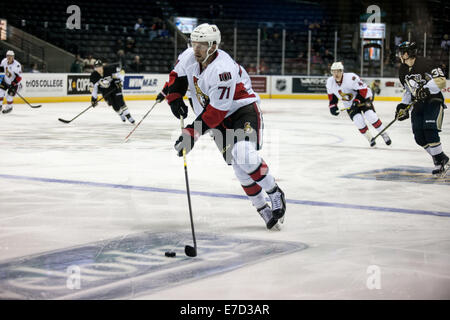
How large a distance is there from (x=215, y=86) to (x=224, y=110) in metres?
0.15

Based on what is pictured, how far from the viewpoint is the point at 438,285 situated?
3.29 meters

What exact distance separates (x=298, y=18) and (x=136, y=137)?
1973 centimetres

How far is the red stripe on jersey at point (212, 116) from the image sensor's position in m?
4.27

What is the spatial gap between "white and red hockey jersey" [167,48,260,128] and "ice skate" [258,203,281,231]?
665mm

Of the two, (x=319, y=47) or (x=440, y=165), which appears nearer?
(x=440, y=165)

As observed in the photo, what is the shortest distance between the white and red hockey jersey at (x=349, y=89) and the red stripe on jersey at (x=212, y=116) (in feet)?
18.9

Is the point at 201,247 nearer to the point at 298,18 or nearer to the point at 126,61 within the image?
the point at 126,61

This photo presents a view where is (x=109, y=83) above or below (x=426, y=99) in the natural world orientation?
below

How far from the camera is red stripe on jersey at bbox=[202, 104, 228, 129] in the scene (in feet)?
14.0

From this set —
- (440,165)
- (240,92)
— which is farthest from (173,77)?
(440,165)

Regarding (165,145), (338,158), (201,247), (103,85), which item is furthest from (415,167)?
(103,85)

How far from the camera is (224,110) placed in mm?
4277

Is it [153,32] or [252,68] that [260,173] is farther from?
[153,32]

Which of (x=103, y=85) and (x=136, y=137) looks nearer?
(x=136, y=137)
